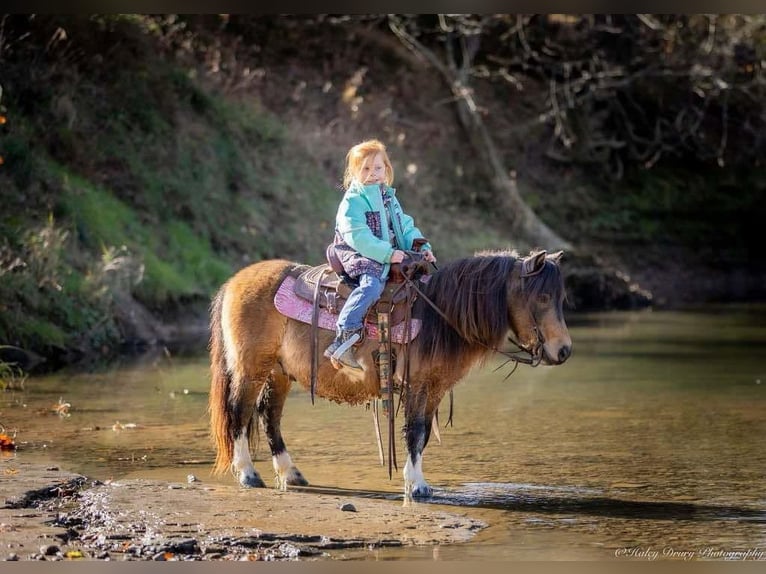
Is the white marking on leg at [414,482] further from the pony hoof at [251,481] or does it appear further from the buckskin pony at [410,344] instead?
the pony hoof at [251,481]

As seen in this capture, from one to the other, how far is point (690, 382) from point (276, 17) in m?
16.1

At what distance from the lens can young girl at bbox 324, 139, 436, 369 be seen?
7.08m

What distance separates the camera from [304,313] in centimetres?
743

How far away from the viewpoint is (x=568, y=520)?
6.45 meters

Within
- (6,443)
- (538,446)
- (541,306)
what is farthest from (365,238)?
(6,443)

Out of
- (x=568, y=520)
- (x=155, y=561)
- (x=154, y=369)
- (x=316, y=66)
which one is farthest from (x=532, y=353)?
(x=316, y=66)

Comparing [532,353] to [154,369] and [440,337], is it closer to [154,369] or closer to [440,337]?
[440,337]

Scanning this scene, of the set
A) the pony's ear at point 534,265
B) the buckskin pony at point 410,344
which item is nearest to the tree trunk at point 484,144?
the buckskin pony at point 410,344

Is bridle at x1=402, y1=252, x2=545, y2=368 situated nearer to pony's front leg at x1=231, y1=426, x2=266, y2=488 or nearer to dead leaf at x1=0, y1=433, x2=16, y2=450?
pony's front leg at x1=231, y1=426, x2=266, y2=488

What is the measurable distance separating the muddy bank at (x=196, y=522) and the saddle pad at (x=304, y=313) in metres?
1.00

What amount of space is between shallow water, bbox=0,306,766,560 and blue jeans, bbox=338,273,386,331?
1.03 meters

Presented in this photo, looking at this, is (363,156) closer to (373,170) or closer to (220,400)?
(373,170)

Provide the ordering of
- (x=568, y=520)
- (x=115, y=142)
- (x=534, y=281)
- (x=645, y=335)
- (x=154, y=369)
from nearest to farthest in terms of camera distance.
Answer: (x=568, y=520) < (x=534, y=281) < (x=154, y=369) < (x=645, y=335) < (x=115, y=142)

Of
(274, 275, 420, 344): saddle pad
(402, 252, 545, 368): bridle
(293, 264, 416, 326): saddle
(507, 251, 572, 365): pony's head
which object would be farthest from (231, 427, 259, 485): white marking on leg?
(507, 251, 572, 365): pony's head
